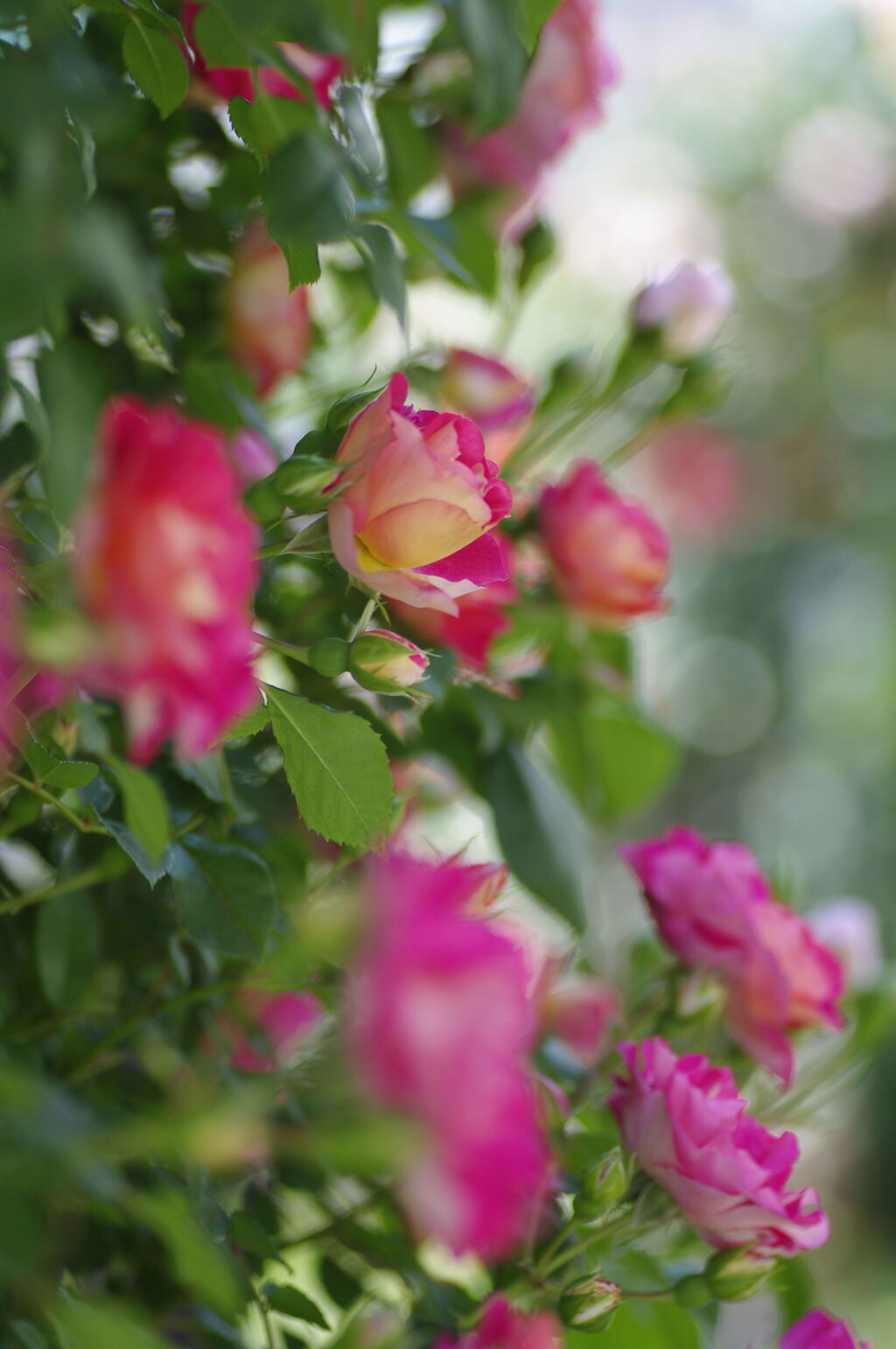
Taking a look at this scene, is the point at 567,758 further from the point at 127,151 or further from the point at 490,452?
the point at 127,151

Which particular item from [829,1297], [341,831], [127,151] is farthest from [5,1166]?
[829,1297]

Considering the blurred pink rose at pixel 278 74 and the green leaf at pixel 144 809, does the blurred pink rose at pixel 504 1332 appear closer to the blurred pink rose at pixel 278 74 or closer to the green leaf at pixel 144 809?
the green leaf at pixel 144 809

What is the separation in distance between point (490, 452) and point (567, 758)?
0.32 feet

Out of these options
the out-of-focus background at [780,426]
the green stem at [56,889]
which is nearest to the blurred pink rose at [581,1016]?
the green stem at [56,889]

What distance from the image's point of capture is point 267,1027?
1.03 ft

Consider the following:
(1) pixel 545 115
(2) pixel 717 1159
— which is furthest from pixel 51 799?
(1) pixel 545 115

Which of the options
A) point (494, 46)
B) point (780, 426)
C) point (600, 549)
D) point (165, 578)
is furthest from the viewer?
point (780, 426)

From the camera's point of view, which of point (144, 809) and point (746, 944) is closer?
point (144, 809)

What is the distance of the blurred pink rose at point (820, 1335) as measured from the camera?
0.78 ft

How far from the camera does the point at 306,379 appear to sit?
1.15 ft

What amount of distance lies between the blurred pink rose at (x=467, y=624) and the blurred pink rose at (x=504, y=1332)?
0.42 feet

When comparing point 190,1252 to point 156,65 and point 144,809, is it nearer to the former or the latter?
point 144,809

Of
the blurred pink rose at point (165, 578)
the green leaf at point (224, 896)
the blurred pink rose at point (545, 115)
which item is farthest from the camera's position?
the blurred pink rose at point (545, 115)

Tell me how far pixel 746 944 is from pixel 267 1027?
0.41ft
